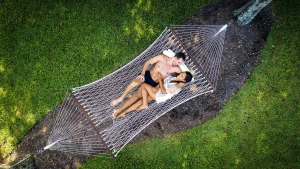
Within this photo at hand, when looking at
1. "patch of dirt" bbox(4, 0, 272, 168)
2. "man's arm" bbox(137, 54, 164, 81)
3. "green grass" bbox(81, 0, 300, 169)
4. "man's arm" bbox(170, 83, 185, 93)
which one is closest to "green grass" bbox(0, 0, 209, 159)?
"patch of dirt" bbox(4, 0, 272, 168)

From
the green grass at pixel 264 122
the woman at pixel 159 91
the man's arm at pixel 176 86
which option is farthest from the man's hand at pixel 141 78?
the green grass at pixel 264 122

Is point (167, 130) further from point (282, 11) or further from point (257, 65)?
point (282, 11)

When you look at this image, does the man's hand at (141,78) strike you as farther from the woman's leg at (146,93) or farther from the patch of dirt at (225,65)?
the patch of dirt at (225,65)

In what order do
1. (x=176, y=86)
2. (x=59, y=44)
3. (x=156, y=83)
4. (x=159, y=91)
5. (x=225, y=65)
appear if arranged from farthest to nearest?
(x=225, y=65) < (x=59, y=44) < (x=156, y=83) < (x=159, y=91) < (x=176, y=86)

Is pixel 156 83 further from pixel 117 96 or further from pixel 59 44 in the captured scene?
pixel 59 44

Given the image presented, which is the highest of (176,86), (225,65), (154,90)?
(154,90)

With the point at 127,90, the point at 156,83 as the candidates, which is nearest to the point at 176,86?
the point at 156,83

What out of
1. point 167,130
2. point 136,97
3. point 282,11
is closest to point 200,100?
point 167,130
